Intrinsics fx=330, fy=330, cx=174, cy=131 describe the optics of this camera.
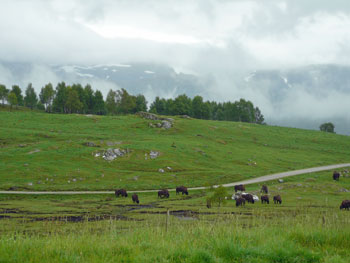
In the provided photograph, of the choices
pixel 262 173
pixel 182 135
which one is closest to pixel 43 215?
pixel 262 173

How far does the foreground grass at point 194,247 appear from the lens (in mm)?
10797

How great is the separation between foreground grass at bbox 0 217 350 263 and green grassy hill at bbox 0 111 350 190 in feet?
158

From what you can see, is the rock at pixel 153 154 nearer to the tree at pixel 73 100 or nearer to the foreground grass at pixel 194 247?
the foreground grass at pixel 194 247

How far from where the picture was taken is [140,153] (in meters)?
83.9

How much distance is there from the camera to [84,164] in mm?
74125

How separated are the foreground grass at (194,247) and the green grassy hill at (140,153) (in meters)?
48.2

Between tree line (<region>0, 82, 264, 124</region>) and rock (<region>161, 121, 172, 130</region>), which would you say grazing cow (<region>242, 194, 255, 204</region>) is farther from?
tree line (<region>0, 82, 264, 124</region>)

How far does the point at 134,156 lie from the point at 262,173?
3133cm

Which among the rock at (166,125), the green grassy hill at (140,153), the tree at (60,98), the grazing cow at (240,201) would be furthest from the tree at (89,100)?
the grazing cow at (240,201)

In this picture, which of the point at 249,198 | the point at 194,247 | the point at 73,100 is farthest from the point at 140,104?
the point at 194,247

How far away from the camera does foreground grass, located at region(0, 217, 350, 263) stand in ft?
35.4

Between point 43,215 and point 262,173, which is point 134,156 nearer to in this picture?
point 262,173

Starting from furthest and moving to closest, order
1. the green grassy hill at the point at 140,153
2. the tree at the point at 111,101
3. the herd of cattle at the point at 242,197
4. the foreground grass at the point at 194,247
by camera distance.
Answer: the tree at the point at 111,101, the green grassy hill at the point at 140,153, the herd of cattle at the point at 242,197, the foreground grass at the point at 194,247

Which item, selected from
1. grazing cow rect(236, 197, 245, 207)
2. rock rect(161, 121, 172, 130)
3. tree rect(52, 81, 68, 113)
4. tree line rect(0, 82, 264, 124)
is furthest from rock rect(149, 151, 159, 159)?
tree rect(52, 81, 68, 113)
